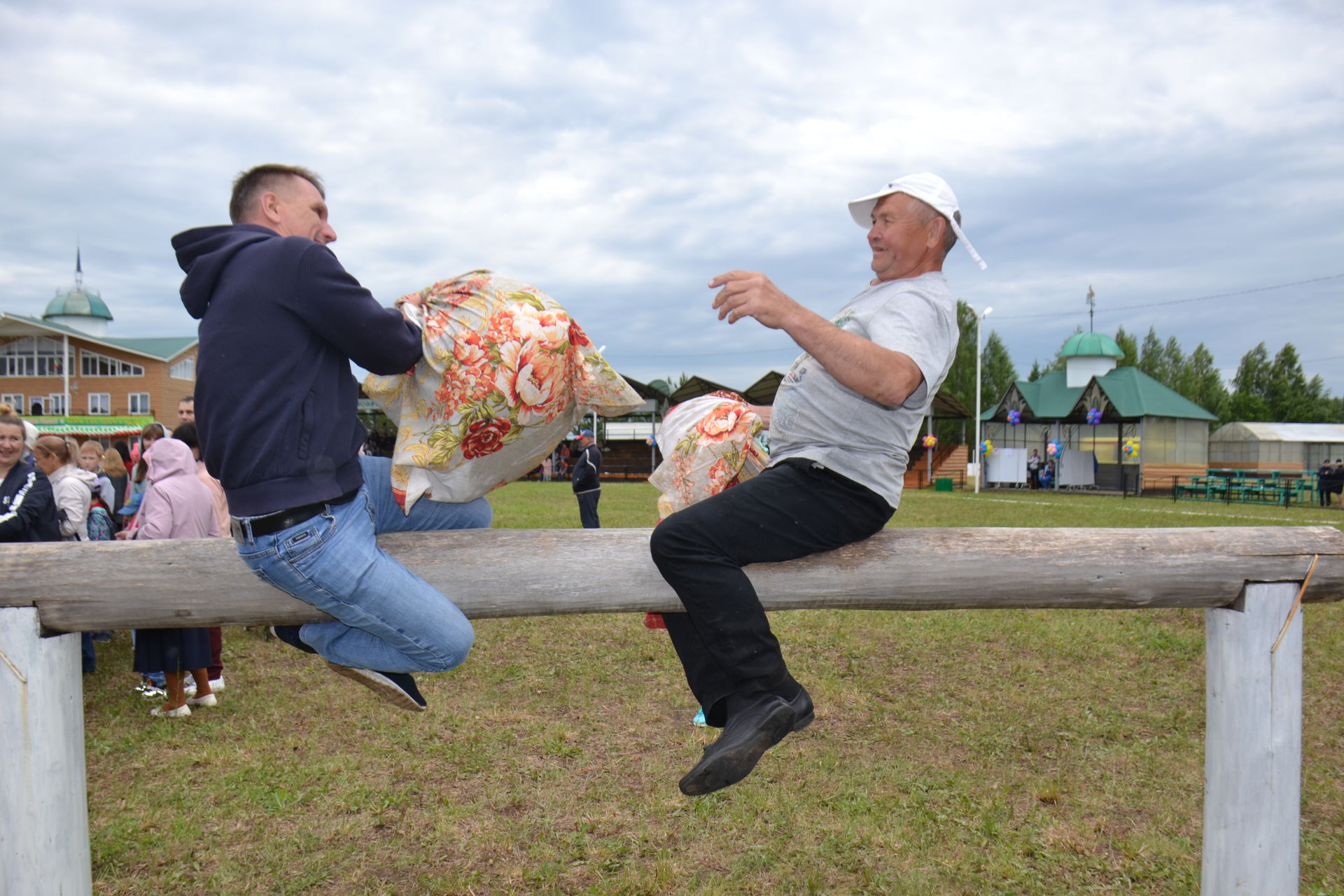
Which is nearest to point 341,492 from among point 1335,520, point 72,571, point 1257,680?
point 72,571

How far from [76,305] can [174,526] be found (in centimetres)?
5503

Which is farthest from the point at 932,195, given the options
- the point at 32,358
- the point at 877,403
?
the point at 32,358

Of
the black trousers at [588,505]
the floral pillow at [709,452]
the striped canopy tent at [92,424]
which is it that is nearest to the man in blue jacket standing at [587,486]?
the black trousers at [588,505]

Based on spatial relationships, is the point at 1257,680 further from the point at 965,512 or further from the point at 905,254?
the point at 965,512

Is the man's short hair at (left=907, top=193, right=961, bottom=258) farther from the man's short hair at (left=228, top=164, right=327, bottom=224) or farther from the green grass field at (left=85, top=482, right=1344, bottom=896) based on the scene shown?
the green grass field at (left=85, top=482, right=1344, bottom=896)

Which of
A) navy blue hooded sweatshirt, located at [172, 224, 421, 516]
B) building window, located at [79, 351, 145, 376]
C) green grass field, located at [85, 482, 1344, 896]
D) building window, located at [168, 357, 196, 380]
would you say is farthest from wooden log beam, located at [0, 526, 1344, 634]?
building window, located at [79, 351, 145, 376]

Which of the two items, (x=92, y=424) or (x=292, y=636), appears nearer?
(x=292, y=636)

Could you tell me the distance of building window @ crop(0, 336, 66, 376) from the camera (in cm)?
4294

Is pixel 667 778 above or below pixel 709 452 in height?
below

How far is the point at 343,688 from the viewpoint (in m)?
6.17

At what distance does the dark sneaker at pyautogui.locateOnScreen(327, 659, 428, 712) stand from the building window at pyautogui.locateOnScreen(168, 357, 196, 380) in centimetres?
4758

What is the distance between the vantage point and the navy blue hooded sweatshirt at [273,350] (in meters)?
2.19

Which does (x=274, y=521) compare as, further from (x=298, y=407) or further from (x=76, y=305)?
(x=76, y=305)

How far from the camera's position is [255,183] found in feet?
8.27
